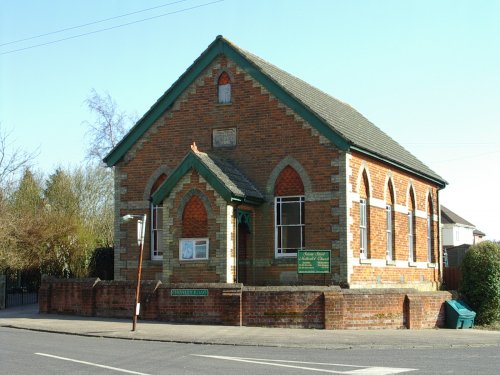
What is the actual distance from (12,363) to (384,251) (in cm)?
1684

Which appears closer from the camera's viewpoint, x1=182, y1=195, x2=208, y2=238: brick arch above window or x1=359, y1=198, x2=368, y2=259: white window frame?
x1=182, y1=195, x2=208, y2=238: brick arch above window

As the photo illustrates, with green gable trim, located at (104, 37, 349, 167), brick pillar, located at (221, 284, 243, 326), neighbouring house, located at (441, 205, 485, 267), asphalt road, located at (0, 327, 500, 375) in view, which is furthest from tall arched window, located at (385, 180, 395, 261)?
neighbouring house, located at (441, 205, 485, 267)

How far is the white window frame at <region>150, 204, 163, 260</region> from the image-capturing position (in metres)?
26.7

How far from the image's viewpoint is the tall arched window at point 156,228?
2666cm

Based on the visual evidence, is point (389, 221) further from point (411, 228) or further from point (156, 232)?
point (156, 232)

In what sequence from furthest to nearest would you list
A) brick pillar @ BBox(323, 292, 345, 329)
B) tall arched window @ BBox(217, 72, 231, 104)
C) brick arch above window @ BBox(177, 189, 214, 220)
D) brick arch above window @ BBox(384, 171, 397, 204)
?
brick arch above window @ BBox(384, 171, 397, 204) → tall arched window @ BBox(217, 72, 231, 104) → brick arch above window @ BBox(177, 189, 214, 220) → brick pillar @ BBox(323, 292, 345, 329)

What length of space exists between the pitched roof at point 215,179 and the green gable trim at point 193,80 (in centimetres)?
316

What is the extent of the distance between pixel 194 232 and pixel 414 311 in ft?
24.5

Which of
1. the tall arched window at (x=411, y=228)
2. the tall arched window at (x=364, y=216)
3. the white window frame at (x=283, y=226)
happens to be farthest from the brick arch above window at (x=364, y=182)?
the tall arched window at (x=411, y=228)

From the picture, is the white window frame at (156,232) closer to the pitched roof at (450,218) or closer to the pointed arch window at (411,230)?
the pointed arch window at (411,230)

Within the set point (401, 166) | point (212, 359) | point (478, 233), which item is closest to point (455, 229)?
point (478, 233)

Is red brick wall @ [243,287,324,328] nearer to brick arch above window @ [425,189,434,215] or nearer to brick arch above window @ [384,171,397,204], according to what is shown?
brick arch above window @ [384,171,397,204]

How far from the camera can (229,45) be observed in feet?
84.4

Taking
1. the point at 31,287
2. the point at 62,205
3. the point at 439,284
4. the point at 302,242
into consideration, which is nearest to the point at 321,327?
the point at 302,242
